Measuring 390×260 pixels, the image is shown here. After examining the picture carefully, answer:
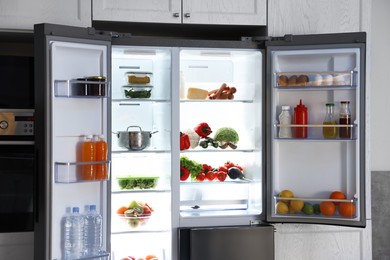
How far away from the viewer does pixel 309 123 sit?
379cm

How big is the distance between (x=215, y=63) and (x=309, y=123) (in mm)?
718

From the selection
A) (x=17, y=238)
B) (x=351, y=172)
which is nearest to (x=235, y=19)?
(x=351, y=172)

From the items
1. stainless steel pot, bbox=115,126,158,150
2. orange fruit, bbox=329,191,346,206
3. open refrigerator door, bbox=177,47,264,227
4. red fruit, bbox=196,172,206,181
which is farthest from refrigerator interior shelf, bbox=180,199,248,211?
orange fruit, bbox=329,191,346,206

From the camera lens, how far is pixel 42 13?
3570 mm

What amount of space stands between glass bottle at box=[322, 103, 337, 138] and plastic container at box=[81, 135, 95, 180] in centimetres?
132

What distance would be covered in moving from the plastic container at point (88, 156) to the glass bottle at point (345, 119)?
1.40m

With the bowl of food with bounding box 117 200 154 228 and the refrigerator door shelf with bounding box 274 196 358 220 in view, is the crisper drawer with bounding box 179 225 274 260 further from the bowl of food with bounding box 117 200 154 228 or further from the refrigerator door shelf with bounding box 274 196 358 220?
the bowl of food with bounding box 117 200 154 228

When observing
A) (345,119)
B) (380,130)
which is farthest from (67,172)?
(380,130)

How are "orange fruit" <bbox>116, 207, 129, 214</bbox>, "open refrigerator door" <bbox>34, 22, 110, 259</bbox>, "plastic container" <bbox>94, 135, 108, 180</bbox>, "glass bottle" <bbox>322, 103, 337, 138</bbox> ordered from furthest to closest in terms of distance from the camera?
"orange fruit" <bbox>116, 207, 129, 214</bbox>, "glass bottle" <bbox>322, 103, 337, 138</bbox>, "plastic container" <bbox>94, 135, 108, 180</bbox>, "open refrigerator door" <bbox>34, 22, 110, 259</bbox>

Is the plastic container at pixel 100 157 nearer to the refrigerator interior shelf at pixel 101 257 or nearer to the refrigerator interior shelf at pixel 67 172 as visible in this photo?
the refrigerator interior shelf at pixel 67 172

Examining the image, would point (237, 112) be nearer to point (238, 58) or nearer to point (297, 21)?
point (238, 58)

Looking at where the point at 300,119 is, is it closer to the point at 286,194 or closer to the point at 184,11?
the point at 286,194

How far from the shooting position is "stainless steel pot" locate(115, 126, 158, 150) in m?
3.73

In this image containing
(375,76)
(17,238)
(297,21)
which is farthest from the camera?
(375,76)
